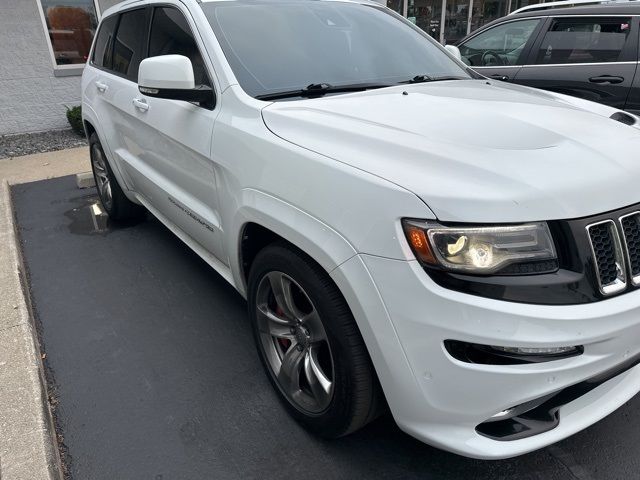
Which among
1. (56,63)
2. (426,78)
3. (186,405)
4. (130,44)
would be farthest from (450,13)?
(186,405)

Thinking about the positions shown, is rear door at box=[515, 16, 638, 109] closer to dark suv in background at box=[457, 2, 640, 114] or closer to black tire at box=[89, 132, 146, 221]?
dark suv in background at box=[457, 2, 640, 114]

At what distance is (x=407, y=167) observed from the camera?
1.73 m

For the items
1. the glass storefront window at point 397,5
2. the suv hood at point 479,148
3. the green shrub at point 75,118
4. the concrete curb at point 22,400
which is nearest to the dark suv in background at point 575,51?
the suv hood at point 479,148

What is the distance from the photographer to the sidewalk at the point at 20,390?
211cm

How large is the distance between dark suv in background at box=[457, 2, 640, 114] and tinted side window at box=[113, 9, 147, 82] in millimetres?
3112

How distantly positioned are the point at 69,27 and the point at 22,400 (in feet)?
26.3

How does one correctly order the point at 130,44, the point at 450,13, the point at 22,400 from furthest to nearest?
1. the point at 450,13
2. the point at 130,44
3. the point at 22,400

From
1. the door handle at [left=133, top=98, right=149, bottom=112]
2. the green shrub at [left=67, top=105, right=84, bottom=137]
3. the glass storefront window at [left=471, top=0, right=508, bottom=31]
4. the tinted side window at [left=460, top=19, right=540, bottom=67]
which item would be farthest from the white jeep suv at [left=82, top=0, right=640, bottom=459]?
the glass storefront window at [left=471, top=0, right=508, bottom=31]

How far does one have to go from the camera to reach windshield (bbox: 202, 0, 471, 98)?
8.52 feet

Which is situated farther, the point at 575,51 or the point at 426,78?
the point at 575,51

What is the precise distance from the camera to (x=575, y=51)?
16.4 feet

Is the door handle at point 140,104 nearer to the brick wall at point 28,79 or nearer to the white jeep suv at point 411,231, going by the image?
the white jeep suv at point 411,231

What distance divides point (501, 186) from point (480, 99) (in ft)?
3.24

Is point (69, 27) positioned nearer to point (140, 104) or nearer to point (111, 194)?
point (111, 194)
